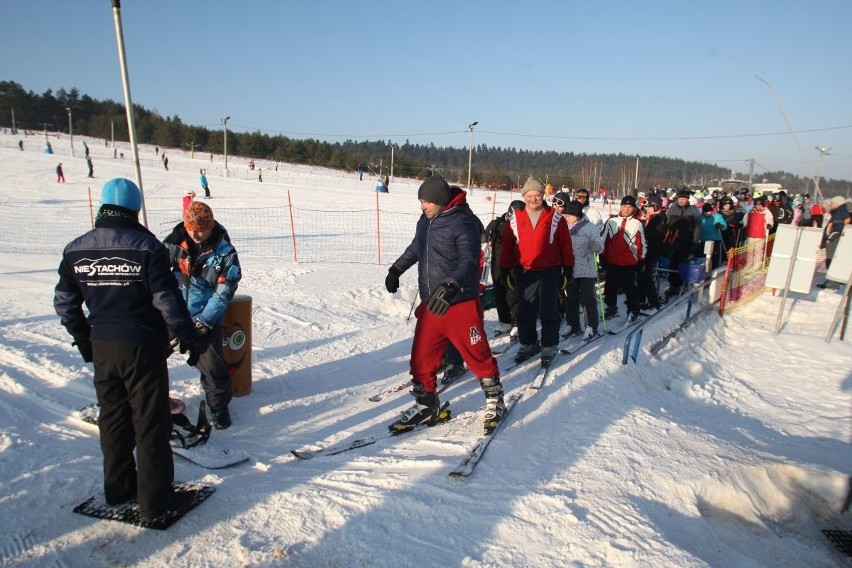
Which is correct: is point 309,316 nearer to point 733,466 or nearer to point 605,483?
point 605,483

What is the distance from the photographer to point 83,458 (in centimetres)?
352

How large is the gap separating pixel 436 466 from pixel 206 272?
2.23 m

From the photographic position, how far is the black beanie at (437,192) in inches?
161

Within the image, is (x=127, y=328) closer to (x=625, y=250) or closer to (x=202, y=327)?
(x=202, y=327)

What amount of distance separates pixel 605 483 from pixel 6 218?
21.4 metres

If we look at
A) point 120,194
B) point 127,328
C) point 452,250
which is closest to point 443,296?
point 452,250

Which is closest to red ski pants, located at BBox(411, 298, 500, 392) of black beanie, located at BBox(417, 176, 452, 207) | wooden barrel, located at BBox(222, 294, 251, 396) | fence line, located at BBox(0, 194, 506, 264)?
black beanie, located at BBox(417, 176, 452, 207)

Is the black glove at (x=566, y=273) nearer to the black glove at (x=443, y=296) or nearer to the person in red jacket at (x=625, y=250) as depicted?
the person in red jacket at (x=625, y=250)

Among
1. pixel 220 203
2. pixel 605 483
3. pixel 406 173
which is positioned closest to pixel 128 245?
pixel 605 483

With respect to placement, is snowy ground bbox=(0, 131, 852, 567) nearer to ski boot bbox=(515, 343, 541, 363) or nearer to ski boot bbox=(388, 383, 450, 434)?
ski boot bbox=(388, 383, 450, 434)

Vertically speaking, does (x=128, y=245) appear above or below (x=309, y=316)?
above

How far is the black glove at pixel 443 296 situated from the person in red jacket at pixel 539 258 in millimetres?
2200

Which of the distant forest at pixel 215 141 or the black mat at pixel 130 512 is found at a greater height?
the distant forest at pixel 215 141

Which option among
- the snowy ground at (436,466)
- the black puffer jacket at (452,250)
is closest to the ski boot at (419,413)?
the snowy ground at (436,466)
